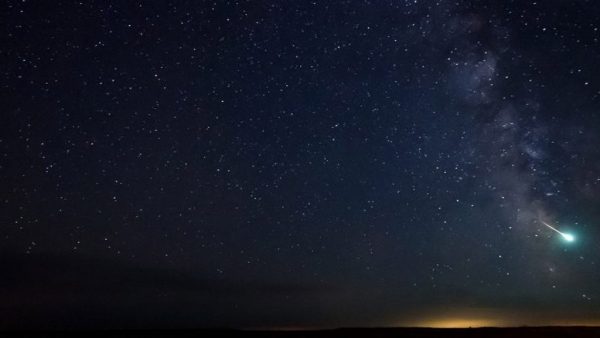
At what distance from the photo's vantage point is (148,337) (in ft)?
71.4

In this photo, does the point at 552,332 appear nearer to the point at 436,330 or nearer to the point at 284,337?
the point at 436,330

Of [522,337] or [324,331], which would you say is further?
[324,331]

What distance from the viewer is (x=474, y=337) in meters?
19.8

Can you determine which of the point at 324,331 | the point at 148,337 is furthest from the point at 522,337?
the point at 148,337

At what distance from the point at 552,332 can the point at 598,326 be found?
9.57ft

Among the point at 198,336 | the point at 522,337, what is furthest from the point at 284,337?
the point at 522,337

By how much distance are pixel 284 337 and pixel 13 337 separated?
11316 millimetres

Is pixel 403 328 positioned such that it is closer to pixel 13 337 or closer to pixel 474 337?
pixel 474 337

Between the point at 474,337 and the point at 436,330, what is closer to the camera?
the point at 474,337

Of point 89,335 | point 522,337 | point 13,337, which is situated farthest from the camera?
point 89,335

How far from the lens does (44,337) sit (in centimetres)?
2227

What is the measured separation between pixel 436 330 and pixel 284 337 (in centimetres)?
649

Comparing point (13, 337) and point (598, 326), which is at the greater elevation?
point (598, 326)

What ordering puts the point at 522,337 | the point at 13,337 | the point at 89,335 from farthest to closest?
the point at 89,335, the point at 13,337, the point at 522,337
